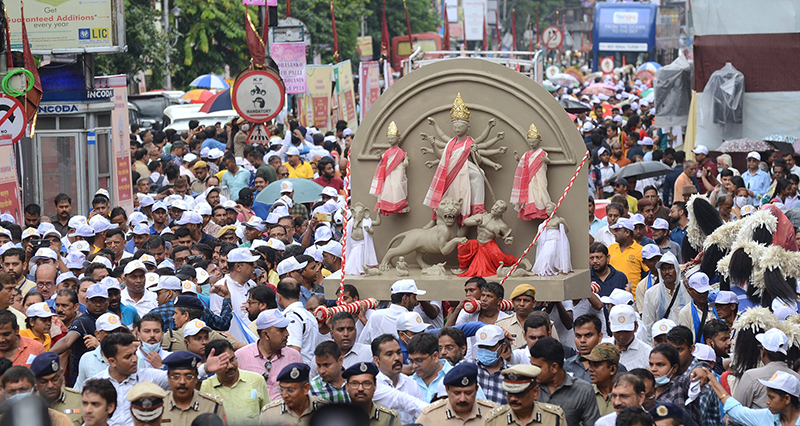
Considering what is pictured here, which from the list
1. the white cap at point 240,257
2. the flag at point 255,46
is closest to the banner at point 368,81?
the flag at point 255,46

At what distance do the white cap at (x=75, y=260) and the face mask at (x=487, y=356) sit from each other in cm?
521

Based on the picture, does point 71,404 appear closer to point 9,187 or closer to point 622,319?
point 622,319

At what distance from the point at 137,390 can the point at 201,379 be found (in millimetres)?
1324

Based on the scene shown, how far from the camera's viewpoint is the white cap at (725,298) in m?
8.55

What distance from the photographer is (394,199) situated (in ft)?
37.4

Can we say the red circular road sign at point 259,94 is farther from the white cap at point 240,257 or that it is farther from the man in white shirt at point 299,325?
the man in white shirt at point 299,325

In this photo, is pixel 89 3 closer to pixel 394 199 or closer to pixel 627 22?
pixel 394 199

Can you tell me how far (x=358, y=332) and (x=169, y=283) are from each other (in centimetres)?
157

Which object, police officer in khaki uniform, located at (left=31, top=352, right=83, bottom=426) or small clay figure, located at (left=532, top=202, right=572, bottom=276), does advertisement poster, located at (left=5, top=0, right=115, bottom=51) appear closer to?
small clay figure, located at (left=532, top=202, right=572, bottom=276)

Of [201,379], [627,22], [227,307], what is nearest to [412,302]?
[227,307]

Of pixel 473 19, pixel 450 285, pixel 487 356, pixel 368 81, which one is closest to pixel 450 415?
pixel 487 356

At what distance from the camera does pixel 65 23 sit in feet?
54.6

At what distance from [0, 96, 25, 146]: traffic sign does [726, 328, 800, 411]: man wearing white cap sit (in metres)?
8.21

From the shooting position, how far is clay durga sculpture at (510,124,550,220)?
11.0 metres
